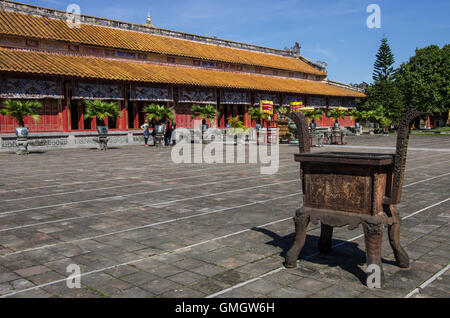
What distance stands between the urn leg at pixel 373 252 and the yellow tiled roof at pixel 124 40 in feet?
69.0

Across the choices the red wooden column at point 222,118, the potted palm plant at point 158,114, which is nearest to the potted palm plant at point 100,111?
the potted palm plant at point 158,114

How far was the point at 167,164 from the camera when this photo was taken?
43.2ft

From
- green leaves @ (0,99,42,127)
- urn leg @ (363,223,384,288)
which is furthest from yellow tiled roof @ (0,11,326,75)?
urn leg @ (363,223,384,288)

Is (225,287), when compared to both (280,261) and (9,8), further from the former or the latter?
(9,8)

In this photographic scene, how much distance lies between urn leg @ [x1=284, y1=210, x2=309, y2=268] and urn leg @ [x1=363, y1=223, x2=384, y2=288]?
1.94 feet

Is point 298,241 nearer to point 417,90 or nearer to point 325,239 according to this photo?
point 325,239

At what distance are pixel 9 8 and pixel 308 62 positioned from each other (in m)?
26.9

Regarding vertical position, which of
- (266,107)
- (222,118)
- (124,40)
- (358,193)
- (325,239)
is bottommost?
(325,239)

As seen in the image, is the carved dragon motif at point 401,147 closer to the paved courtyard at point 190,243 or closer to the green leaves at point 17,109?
the paved courtyard at point 190,243

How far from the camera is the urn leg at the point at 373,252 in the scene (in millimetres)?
3400

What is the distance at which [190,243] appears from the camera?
4.64 meters

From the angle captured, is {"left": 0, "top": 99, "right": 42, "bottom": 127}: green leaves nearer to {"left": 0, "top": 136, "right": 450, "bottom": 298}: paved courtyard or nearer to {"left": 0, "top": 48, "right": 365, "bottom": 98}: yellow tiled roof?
{"left": 0, "top": 48, "right": 365, "bottom": 98}: yellow tiled roof

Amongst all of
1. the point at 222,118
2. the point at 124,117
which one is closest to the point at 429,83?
the point at 222,118

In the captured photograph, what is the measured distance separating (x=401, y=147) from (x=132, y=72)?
21639 millimetres
